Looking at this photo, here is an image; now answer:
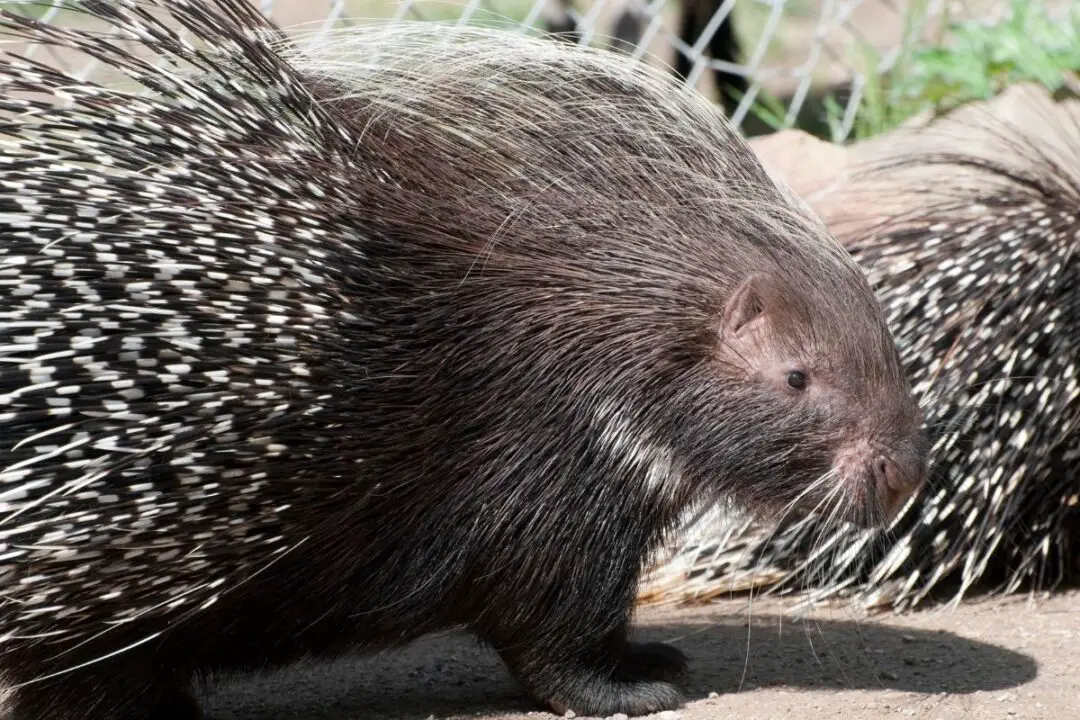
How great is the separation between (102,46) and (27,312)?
1.73 feet

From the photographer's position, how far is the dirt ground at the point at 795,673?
3.00m

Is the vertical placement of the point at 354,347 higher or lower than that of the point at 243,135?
lower

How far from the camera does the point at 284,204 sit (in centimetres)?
254

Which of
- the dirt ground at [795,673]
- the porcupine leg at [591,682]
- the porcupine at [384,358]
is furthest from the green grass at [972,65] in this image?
the porcupine leg at [591,682]

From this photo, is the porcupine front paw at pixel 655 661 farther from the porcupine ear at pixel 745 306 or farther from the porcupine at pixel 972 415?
the porcupine ear at pixel 745 306

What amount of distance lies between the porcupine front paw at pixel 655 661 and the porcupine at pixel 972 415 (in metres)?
0.49

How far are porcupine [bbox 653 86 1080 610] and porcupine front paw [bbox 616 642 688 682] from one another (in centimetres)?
49

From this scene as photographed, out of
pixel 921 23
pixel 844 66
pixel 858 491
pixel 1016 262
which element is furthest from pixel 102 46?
pixel 844 66

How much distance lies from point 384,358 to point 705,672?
1194mm

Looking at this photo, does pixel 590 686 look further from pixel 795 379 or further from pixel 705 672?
pixel 795 379

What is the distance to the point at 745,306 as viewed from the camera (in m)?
2.84

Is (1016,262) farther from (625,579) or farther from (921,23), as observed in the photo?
(921,23)

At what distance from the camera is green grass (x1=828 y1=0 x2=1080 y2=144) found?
5.79 m

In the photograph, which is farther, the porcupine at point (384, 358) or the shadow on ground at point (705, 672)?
the shadow on ground at point (705, 672)
